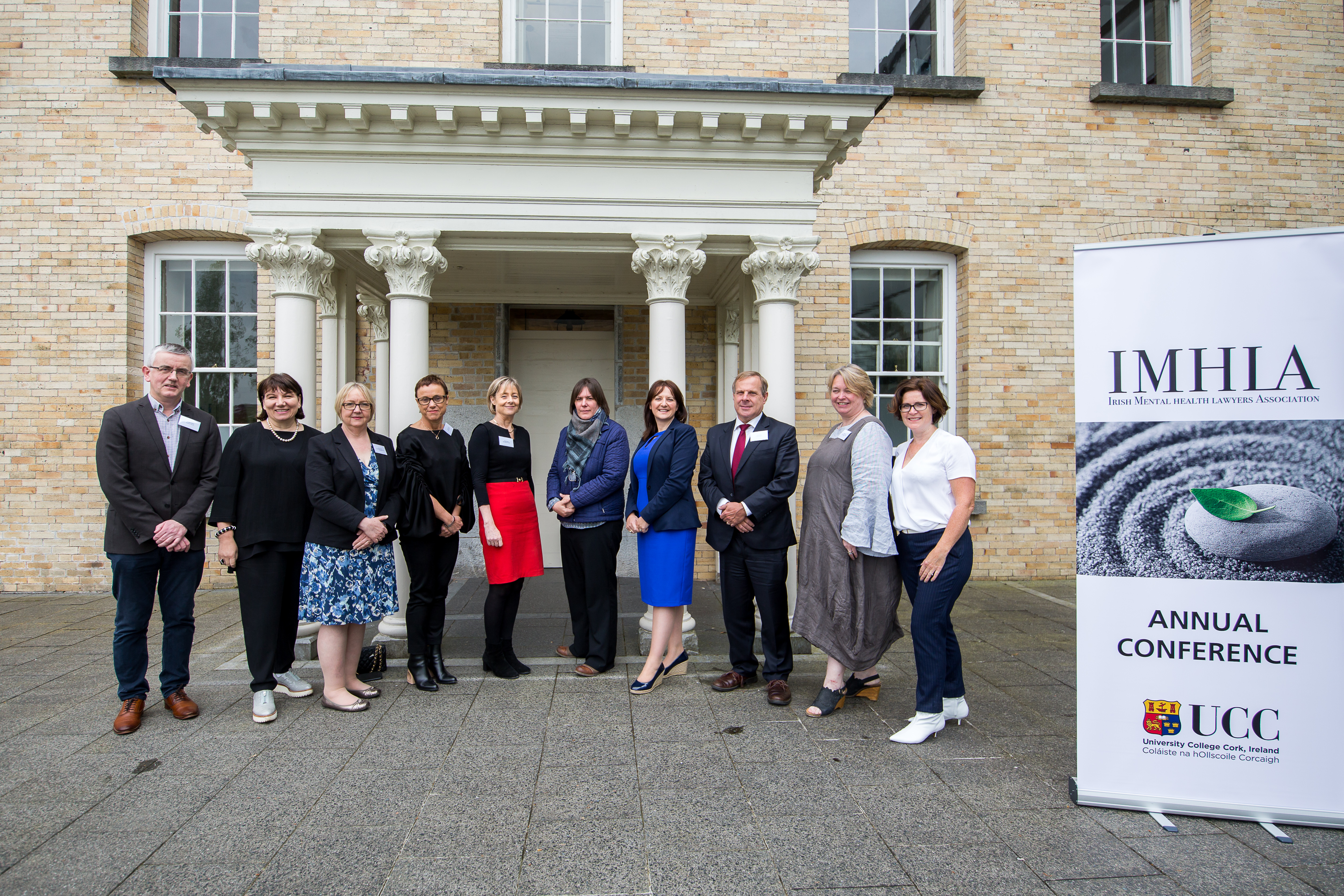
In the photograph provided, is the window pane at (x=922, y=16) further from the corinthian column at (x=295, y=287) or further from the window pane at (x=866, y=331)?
the corinthian column at (x=295, y=287)

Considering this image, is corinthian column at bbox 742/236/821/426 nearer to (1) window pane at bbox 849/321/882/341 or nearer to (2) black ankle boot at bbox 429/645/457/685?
(2) black ankle boot at bbox 429/645/457/685

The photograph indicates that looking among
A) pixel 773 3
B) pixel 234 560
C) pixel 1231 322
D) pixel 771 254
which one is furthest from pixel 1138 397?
pixel 773 3

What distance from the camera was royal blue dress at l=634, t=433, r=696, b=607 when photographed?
4547 millimetres

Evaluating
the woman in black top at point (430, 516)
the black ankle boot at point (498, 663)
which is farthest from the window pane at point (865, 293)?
the black ankle boot at point (498, 663)

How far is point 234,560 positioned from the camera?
13.5ft

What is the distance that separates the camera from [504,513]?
472 centimetres

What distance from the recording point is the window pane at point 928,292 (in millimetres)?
8680

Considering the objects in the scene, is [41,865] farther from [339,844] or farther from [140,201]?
[140,201]

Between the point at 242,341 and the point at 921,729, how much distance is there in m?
8.08

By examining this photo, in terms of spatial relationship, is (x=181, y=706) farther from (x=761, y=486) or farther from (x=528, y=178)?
(x=528, y=178)

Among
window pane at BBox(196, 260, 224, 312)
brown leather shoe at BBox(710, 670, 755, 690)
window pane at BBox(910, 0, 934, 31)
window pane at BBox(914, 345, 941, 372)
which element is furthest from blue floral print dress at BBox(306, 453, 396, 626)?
window pane at BBox(910, 0, 934, 31)

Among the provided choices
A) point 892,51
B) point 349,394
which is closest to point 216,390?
point 349,394

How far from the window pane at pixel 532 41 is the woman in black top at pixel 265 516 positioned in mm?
5947

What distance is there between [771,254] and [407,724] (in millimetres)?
3951
